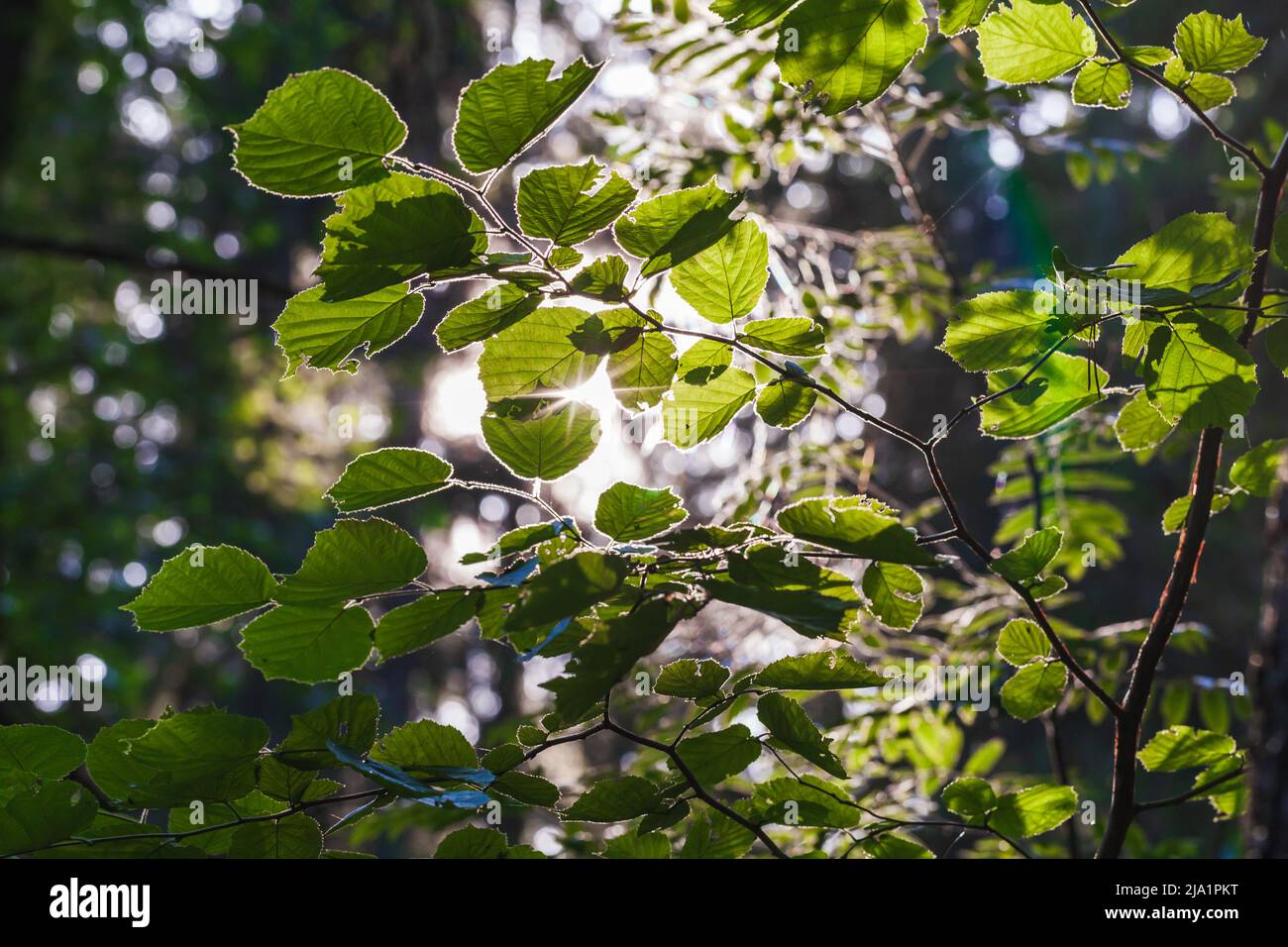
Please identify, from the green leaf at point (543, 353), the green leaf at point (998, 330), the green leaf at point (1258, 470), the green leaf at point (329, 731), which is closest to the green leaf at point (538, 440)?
the green leaf at point (543, 353)

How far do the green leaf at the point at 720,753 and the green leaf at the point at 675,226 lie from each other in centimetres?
44

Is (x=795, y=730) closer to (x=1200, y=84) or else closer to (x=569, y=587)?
(x=569, y=587)

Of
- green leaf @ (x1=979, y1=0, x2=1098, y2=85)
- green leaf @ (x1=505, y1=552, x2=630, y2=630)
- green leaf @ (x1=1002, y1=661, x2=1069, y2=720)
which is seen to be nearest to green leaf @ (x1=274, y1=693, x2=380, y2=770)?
green leaf @ (x1=505, y1=552, x2=630, y2=630)

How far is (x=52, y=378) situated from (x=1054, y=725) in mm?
8149

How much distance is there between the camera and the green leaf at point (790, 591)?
65cm

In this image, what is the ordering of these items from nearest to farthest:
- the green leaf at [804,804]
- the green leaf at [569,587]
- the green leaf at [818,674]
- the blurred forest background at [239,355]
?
the green leaf at [569,587], the green leaf at [818,674], the green leaf at [804,804], the blurred forest background at [239,355]

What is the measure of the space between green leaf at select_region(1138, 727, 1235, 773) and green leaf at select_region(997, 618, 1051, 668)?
20 centimetres

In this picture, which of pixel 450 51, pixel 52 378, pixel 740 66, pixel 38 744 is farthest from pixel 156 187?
pixel 38 744

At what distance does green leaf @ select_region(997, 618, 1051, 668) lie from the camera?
40.6 inches

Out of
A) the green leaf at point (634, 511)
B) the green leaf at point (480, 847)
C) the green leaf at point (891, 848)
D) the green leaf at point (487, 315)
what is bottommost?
the green leaf at point (891, 848)

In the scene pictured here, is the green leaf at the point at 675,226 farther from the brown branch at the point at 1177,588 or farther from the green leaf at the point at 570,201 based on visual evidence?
the brown branch at the point at 1177,588

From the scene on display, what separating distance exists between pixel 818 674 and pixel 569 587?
12.3 inches

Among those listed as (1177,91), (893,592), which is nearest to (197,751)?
(893,592)

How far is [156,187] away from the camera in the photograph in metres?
9.34
